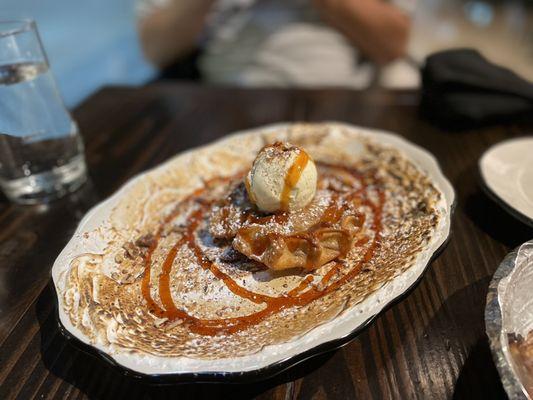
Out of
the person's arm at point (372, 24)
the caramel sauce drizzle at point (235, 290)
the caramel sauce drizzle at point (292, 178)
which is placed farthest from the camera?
the person's arm at point (372, 24)

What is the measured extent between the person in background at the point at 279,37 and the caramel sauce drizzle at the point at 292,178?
1802 millimetres

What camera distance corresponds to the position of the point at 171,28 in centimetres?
306

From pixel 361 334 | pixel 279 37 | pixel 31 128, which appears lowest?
pixel 361 334

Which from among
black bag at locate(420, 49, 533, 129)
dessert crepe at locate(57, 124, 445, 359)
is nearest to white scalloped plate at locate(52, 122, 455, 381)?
dessert crepe at locate(57, 124, 445, 359)

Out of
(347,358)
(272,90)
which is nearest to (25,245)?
(347,358)

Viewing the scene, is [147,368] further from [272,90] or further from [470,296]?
[272,90]

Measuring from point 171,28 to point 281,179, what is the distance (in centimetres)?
232

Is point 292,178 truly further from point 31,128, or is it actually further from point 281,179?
point 31,128

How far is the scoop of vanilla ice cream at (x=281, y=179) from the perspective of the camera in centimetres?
123

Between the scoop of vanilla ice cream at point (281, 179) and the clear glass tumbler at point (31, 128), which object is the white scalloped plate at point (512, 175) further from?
the clear glass tumbler at point (31, 128)

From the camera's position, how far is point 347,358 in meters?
0.94

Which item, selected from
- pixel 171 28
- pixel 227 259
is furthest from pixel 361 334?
pixel 171 28

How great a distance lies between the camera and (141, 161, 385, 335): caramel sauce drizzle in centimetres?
102

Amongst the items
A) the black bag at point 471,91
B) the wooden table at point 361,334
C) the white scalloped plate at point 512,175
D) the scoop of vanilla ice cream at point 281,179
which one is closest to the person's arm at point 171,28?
the wooden table at point 361,334
